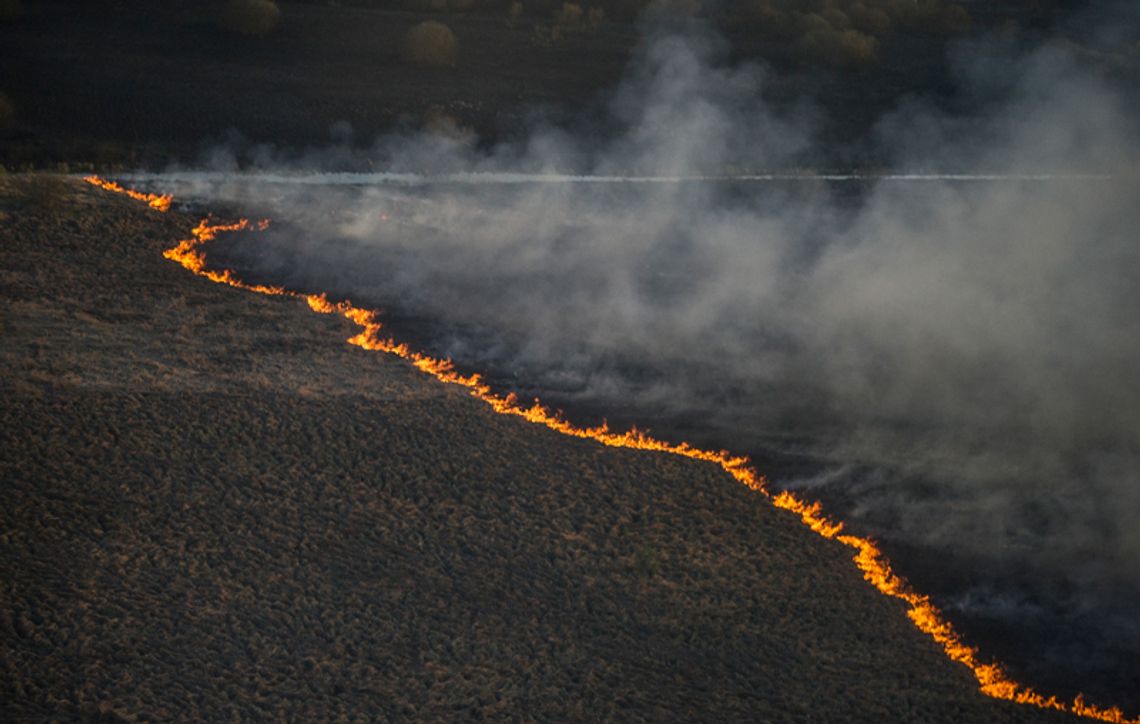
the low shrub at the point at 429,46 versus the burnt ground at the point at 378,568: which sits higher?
the low shrub at the point at 429,46

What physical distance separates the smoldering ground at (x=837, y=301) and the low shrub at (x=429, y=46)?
14.5ft

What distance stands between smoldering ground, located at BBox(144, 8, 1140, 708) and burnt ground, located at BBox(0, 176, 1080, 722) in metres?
1.10

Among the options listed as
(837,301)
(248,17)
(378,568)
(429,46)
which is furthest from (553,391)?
(248,17)

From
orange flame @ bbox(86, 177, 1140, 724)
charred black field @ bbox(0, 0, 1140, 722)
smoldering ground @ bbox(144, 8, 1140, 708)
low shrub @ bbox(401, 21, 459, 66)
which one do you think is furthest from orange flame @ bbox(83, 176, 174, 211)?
low shrub @ bbox(401, 21, 459, 66)

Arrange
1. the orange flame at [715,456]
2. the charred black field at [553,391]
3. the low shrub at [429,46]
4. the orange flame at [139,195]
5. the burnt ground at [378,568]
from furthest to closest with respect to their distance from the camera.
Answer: the low shrub at [429,46] < the orange flame at [139,195] < the orange flame at [715,456] < the charred black field at [553,391] < the burnt ground at [378,568]

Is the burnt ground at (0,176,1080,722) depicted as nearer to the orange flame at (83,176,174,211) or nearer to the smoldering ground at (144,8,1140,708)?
the smoldering ground at (144,8,1140,708)

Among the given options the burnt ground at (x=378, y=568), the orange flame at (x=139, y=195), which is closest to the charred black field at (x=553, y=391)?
the burnt ground at (x=378, y=568)

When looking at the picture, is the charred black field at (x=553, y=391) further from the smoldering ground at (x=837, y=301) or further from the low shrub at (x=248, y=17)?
the low shrub at (x=248, y=17)

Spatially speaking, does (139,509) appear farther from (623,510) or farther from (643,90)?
(643,90)

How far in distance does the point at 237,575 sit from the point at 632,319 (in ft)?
20.5

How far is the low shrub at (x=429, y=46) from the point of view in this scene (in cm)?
2352

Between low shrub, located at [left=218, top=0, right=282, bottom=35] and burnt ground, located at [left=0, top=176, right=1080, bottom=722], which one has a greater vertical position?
low shrub, located at [left=218, top=0, right=282, bottom=35]

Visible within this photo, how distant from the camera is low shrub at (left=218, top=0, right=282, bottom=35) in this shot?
23.9 m

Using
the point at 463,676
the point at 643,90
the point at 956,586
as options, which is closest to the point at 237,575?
the point at 463,676
